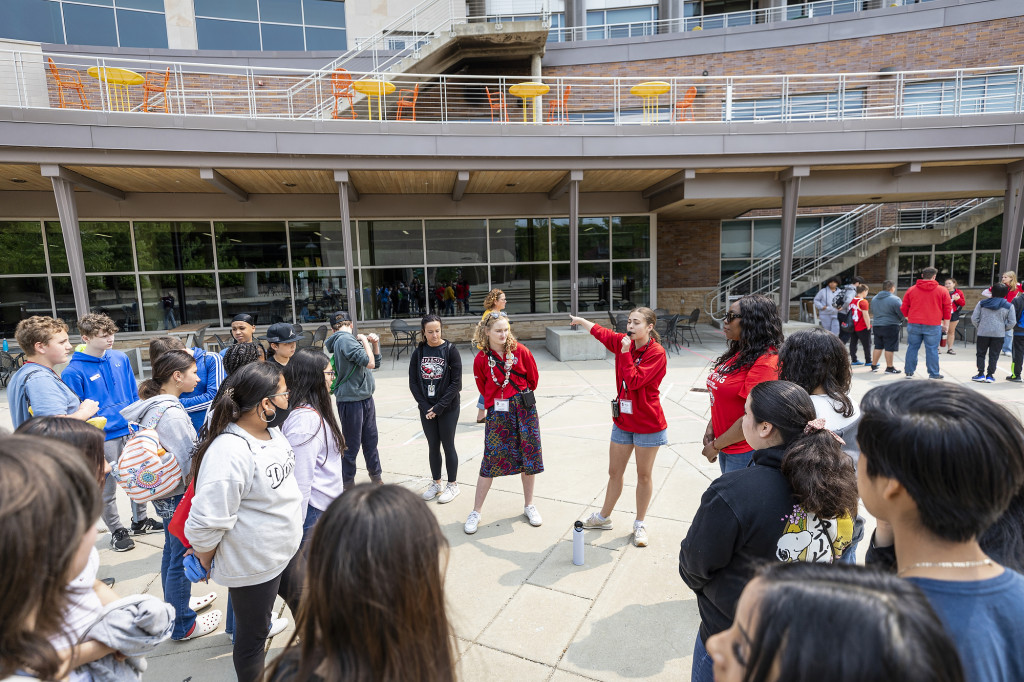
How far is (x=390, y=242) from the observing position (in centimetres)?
1404

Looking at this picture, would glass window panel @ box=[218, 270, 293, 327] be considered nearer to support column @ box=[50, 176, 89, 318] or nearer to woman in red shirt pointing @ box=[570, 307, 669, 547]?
support column @ box=[50, 176, 89, 318]

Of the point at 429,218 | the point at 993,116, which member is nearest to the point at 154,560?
the point at 429,218

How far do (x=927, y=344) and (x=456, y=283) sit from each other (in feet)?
34.1

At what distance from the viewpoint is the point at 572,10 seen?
1681 centimetres

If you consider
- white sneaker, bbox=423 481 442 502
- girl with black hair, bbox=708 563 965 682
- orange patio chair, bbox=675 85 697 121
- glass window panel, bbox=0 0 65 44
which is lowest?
white sneaker, bbox=423 481 442 502

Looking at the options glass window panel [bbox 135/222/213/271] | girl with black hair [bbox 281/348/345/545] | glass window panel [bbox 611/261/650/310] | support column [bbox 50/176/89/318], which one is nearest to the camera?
girl with black hair [bbox 281/348/345/545]

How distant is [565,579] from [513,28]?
13399 mm

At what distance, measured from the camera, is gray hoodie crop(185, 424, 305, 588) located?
2.10 m

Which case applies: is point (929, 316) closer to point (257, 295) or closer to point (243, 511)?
point (243, 511)

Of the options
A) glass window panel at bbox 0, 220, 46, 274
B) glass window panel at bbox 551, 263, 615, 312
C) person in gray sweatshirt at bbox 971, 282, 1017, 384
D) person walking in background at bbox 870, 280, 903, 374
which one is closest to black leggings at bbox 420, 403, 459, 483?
person walking in background at bbox 870, 280, 903, 374

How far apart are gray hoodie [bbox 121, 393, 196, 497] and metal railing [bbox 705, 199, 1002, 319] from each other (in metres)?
15.8

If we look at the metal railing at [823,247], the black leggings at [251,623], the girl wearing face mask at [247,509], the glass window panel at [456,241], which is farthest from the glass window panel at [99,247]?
the metal railing at [823,247]

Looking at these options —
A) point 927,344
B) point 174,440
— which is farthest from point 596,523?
point 927,344

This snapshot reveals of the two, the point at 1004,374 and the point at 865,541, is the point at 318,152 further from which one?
the point at 1004,374
